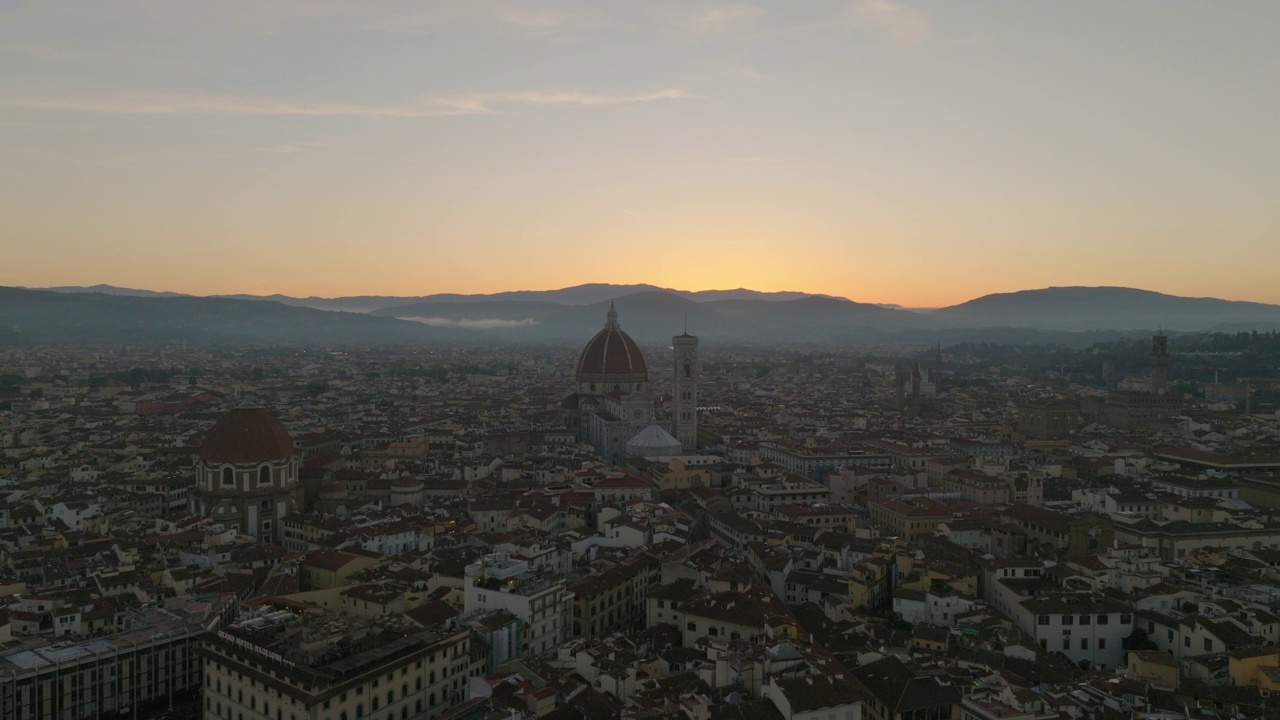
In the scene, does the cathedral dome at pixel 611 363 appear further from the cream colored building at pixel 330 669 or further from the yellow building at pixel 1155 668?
the yellow building at pixel 1155 668

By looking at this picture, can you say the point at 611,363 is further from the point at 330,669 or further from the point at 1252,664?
the point at 1252,664

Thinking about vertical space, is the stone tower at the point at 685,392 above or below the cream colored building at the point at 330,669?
above

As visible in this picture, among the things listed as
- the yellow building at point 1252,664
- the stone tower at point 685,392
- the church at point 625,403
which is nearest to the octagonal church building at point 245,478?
the church at point 625,403

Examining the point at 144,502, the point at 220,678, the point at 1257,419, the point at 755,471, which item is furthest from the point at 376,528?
the point at 1257,419

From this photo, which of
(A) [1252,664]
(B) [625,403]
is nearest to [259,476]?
(B) [625,403]

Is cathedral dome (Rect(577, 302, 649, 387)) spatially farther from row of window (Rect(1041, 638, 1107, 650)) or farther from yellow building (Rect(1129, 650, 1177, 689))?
yellow building (Rect(1129, 650, 1177, 689))

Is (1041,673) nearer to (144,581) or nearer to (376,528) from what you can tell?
(376,528)
